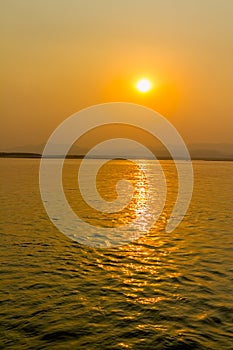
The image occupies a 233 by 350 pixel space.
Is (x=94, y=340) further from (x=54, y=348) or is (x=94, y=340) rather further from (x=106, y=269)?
(x=106, y=269)

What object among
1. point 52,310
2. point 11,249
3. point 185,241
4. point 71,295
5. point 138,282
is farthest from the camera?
point 185,241

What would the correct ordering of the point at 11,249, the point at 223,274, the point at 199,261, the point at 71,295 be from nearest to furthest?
the point at 71,295, the point at 223,274, the point at 199,261, the point at 11,249

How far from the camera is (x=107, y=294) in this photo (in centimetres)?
1673

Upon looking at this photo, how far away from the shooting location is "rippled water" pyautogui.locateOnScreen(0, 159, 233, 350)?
1291 centimetres

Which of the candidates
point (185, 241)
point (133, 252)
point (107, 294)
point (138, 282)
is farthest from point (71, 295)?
point (185, 241)

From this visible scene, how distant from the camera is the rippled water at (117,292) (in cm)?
1291

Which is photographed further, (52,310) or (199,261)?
(199,261)

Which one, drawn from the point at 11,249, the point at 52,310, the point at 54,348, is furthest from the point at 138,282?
the point at 11,249

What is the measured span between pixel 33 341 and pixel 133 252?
12470 millimetres

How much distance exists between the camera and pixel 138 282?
18.5m

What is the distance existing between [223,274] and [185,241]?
8.12 meters

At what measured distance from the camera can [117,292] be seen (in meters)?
17.0

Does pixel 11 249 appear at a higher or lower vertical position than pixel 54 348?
higher

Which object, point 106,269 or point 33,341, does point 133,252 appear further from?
point 33,341
